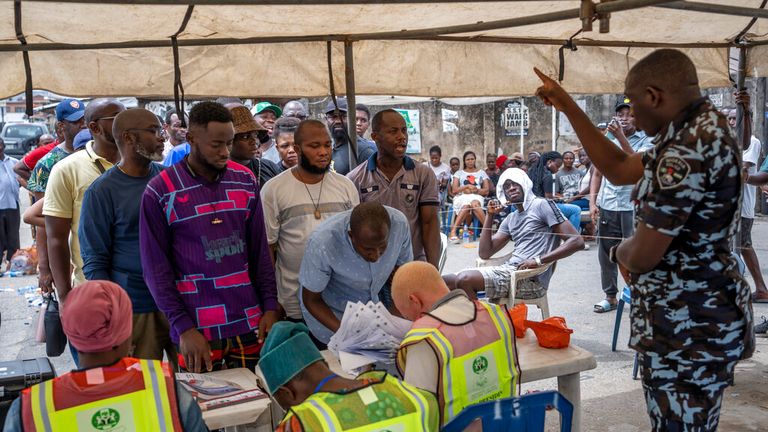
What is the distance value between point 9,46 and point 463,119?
16.1 m

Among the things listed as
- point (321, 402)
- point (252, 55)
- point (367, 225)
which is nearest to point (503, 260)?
point (252, 55)

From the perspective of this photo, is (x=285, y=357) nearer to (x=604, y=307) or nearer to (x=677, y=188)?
(x=677, y=188)

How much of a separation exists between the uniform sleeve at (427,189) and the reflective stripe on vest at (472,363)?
1.89 m

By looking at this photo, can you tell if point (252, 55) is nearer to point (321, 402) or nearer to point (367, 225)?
point (367, 225)

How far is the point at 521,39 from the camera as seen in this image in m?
5.03

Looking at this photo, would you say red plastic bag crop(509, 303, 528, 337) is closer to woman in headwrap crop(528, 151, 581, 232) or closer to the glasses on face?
the glasses on face

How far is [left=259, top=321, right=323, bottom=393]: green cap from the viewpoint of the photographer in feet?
6.98

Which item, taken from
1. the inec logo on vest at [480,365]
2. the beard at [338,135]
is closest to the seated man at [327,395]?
the inec logo on vest at [480,365]

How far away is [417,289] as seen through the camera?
2.84 m

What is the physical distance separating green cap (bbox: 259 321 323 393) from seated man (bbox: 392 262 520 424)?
1.51 ft

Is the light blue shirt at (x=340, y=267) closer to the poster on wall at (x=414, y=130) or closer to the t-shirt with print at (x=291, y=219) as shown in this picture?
the t-shirt with print at (x=291, y=219)

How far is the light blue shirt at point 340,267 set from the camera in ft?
11.2

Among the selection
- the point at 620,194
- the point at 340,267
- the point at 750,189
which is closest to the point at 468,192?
the point at 750,189

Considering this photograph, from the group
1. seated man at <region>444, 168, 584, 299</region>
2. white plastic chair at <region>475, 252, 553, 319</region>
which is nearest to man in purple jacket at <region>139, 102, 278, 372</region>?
seated man at <region>444, 168, 584, 299</region>
